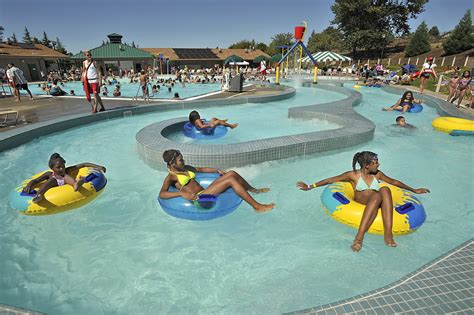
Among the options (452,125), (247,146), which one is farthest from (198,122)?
(452,125)

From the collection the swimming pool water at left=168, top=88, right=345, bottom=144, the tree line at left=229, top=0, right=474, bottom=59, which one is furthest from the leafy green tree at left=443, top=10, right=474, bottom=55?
the swimming pool water at left=168, top=88, right=345, bottom=144

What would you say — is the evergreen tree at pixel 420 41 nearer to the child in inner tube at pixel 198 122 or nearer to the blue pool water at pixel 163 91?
the blue pool water at pixel 163 91

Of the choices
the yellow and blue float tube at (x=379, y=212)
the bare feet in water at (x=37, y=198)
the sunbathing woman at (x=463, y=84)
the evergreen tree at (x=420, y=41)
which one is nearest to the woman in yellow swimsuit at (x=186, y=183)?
the yellow and blue float tube at (x=379, y=212)

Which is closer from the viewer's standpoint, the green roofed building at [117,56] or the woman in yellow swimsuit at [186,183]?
the woman in yellow swimsuit at [186,183]

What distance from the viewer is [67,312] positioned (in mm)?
2758

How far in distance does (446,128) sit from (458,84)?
4.70 m

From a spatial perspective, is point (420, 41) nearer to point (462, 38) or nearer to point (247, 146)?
A: point (462, 38)

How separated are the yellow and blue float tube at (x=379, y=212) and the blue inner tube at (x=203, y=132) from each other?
442 cm

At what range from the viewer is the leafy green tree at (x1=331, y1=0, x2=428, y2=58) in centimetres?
4447

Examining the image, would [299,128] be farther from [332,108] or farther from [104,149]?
[104,149]

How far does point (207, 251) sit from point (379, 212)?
90.6 inches

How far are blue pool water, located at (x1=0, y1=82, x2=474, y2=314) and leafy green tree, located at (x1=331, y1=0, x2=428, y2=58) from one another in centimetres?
4785

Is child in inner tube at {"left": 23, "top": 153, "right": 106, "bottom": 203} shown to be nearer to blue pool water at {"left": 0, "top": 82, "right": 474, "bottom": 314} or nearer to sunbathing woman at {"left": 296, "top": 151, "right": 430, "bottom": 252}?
blue pool water at {"left": 0, "top": 82, "right": 474, "bottom": 314}

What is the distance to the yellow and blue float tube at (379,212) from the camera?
3375mm
